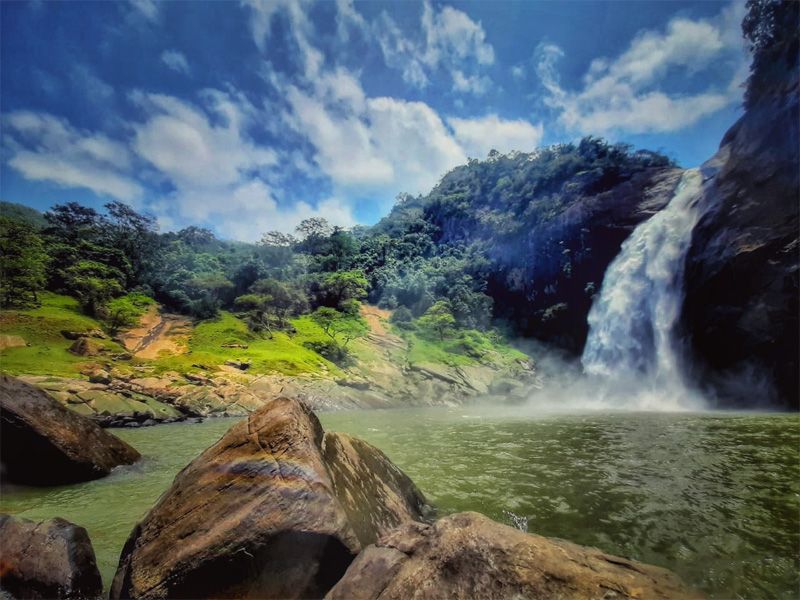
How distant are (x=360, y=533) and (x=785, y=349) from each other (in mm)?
33839

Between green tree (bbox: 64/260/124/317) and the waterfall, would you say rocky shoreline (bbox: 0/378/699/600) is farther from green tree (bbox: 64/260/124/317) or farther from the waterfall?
green tree (bbox: 64/260/124/317)

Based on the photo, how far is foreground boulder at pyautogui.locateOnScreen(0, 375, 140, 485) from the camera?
9.70 m

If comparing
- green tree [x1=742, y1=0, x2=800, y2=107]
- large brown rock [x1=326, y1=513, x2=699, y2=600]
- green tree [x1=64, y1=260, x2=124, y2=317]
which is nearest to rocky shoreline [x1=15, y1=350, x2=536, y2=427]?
large brown rock [x1=326, y1=513, x2=699, y2=600]

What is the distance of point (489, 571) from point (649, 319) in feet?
128

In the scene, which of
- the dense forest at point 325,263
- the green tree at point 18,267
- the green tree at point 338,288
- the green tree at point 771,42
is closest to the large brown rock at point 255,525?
the green tree at point 771,42

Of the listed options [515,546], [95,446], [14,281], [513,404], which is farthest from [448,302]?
[515,546]

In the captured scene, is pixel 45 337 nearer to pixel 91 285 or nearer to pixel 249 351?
pixel 91 285

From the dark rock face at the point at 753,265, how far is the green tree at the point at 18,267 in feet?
216

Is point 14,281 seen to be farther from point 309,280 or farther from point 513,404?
point 513,404

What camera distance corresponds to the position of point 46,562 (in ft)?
15.7

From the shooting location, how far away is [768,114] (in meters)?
29.4

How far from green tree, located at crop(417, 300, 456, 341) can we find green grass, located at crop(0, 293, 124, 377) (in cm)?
4709

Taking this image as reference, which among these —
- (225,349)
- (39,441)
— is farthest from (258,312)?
(39,441)

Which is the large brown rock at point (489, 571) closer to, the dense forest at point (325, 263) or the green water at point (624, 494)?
the green water at point (624, 494)
